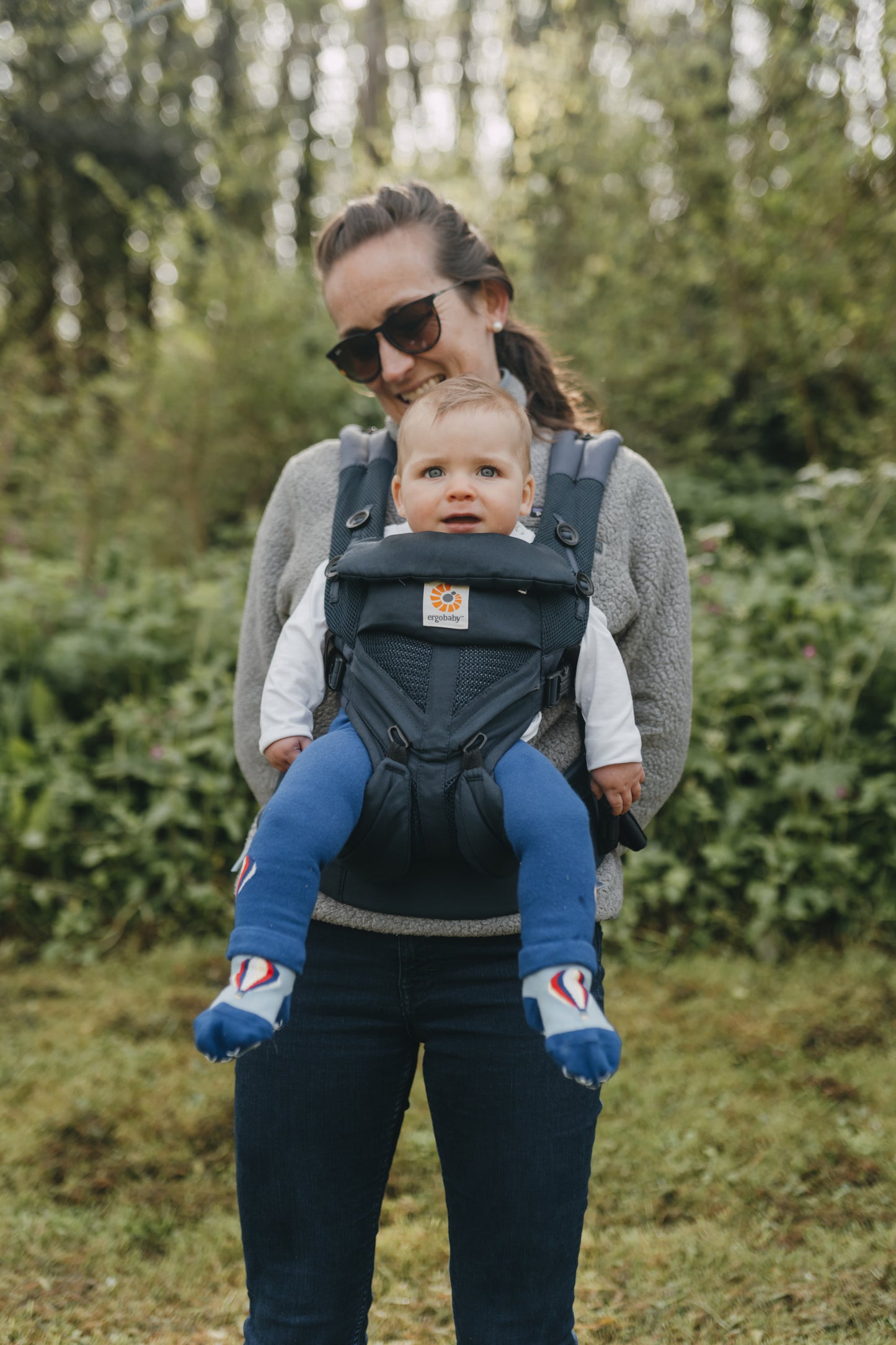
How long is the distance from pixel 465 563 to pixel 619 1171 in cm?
231

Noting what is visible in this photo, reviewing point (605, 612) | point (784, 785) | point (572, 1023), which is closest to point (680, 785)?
point (784, 785)

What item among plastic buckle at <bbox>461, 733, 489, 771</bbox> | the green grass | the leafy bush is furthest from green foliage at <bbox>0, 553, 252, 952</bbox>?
plastic buckle at <bbox>461, 733, 489, 771</bbox>

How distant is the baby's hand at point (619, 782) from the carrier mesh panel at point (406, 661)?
0.29m

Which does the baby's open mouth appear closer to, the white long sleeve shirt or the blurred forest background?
the white long sleeve shirt

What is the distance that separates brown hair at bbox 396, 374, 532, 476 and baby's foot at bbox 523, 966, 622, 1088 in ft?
2.42

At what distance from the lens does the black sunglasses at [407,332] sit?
1.76 m

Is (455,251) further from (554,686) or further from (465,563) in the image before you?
(554,686)

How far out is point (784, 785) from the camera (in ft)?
13.6

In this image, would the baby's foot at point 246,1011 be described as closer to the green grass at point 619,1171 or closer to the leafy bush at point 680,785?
the green grass at point 619,1171

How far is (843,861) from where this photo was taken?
410 centimetres

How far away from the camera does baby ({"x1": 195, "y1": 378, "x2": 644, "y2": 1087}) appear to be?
121cm

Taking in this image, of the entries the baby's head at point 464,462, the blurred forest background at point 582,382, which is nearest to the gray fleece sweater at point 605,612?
the baby's head at point 464,462

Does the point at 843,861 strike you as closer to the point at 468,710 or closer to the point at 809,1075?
the point at 809,1075

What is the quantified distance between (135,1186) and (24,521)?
19.2 ft
